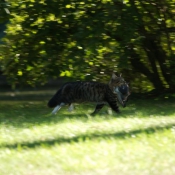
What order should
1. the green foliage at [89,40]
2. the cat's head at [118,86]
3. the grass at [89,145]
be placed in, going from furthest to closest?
the green foliage at [89,40] → the cat's head at [118,86] → the grass at [89,145]

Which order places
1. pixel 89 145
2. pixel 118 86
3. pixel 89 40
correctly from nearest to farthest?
1. pixel 89 145
2. pixel 118 86
3. pixel 89 40

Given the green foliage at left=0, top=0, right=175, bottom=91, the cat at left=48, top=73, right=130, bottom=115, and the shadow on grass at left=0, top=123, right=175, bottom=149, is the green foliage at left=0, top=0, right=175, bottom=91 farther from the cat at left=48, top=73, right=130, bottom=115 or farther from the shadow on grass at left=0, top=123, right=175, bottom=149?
the shadow on grass at left=0, top=123, right=175, bottom=149

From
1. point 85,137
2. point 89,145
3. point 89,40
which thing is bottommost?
point 89,40

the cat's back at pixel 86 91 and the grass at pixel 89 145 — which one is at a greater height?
the grass at pixel 89 145

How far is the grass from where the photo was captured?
26.8ft

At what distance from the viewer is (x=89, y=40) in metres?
16.9

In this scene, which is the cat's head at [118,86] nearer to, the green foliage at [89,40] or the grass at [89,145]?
the grass at [89,145]

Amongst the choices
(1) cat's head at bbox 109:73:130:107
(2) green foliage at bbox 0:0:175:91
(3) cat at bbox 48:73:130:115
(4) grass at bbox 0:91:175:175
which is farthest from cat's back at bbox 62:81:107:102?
(2) green foliage at bbox 0:0:175:91

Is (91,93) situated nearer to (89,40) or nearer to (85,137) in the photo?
(89,40)

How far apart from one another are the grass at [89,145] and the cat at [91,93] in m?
0.74

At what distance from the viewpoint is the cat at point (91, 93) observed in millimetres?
14578

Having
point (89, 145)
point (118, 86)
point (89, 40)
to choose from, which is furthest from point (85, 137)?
point (89, 40)

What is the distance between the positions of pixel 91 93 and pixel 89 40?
274 centimetres

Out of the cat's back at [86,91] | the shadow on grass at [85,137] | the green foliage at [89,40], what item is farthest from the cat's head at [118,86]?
the shadow on grass at [85,137]
